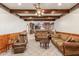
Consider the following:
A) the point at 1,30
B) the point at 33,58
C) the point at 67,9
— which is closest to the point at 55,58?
the point at 33,58

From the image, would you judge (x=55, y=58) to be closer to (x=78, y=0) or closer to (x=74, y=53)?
(x=78, y=0)

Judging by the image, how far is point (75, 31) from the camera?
633 cm

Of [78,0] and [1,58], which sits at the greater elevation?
[78,0]

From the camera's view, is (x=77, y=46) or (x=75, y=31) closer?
(x=77, y=46)

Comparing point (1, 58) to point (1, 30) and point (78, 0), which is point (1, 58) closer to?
point (78, 0)

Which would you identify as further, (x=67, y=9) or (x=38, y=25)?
(x=38, y=25)

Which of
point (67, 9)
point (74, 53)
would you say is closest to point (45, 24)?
point (67, 9)

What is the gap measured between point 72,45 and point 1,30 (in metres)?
3.65

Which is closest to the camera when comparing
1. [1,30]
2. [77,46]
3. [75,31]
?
[77,46]

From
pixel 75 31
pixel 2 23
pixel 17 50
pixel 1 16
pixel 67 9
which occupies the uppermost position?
pixel 67 9

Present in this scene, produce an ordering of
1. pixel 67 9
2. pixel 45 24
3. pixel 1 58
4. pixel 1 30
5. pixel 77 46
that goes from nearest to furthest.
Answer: pixel 1 58
pixel 77 46
pixel 1 30
pixel 67 9
pixel 45 24

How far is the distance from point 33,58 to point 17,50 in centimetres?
422

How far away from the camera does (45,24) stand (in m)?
18.8

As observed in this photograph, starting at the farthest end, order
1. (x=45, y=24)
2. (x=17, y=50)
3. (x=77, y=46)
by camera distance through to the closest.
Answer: (x=45, y=24) → (x=17, y=50) → (x=77, y=46)
